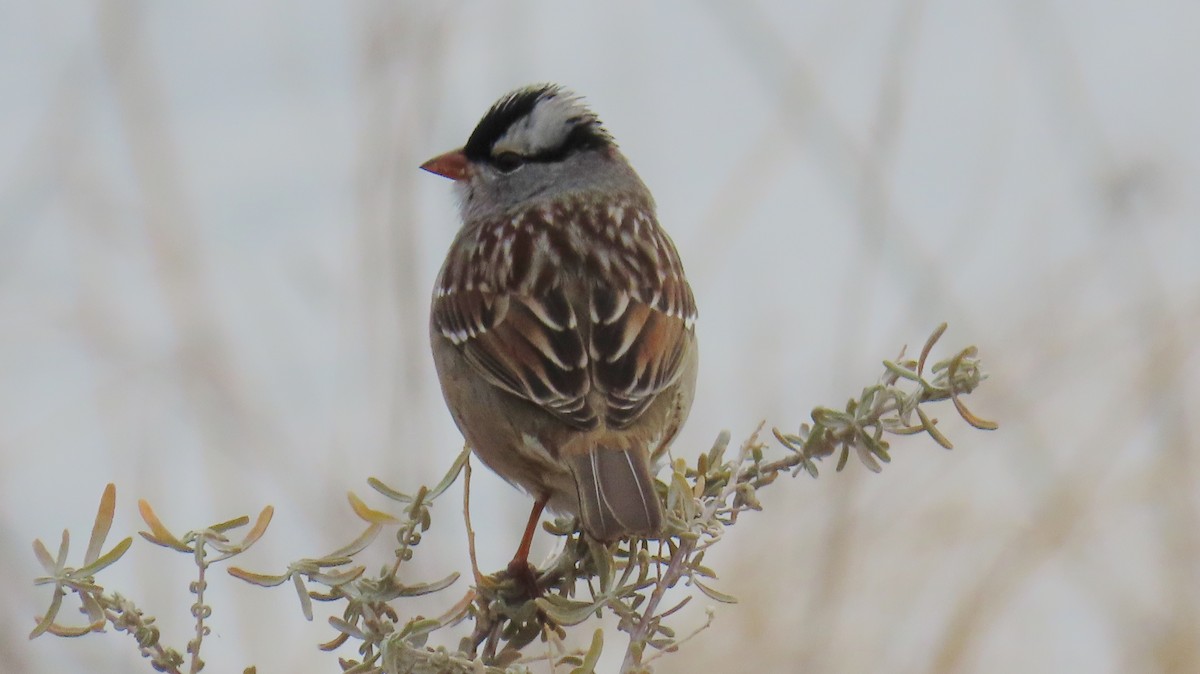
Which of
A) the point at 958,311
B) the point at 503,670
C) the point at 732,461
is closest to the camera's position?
the point at 503,670

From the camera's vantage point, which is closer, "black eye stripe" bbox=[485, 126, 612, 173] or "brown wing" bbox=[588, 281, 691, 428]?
"brown wing" bbox=[588, 281, 691, 428]

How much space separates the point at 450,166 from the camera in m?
3.79

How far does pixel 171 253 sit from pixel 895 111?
6.48 feet

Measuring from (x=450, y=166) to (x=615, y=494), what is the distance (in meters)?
1.70

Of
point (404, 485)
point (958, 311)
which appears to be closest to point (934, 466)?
point (958, 311)

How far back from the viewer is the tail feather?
83.9 inches

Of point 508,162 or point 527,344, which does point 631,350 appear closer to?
point 527,344

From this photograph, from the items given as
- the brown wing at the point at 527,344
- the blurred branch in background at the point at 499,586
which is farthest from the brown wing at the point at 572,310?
the blurred branch in background at the point at 499,586

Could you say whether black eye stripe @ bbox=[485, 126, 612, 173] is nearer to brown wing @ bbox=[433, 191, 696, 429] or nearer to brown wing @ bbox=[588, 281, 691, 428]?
brown wing @ bbox=[433, 191, 696, 429]

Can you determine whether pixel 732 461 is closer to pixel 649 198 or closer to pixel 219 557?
pixel 219 557

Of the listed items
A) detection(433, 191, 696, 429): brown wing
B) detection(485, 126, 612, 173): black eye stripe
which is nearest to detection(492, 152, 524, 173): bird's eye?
detection(485, 126, 612, 173): black eye stripe

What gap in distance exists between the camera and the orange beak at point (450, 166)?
378 cm

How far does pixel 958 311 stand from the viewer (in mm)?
3783

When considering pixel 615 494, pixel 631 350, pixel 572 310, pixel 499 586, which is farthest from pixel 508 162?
pixel 499 586
